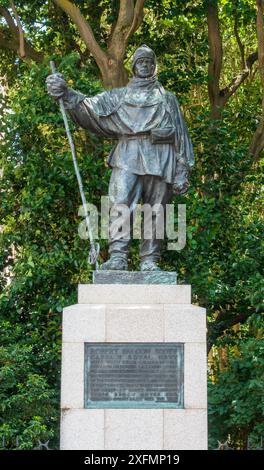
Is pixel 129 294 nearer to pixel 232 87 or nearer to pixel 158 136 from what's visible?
pixel 158 136

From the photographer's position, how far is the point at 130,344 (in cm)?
944

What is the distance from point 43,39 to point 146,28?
1.82 meters

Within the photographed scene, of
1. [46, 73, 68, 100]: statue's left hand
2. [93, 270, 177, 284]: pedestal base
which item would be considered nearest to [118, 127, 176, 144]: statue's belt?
[46, 73, 68, 100]: statue's left hand

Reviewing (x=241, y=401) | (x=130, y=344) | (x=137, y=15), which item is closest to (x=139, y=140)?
(x=130, y=344)

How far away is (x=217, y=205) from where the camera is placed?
50.2 feet

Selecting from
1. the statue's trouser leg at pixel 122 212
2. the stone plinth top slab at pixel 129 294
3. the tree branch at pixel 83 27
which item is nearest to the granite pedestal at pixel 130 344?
the stone plinth top slab at pixel 129 294

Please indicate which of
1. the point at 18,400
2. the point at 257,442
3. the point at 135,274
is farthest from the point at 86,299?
the point at 257,442

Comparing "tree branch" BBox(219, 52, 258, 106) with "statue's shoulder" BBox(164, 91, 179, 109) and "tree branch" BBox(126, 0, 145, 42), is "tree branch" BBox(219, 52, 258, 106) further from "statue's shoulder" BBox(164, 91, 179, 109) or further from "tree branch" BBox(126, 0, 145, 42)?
"statue's shoulder" BBox(164, 91, 179, 109)

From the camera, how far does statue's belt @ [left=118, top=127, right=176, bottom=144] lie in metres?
10.1

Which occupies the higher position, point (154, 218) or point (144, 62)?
point (144, 62)

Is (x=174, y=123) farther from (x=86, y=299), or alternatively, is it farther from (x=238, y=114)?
(x=238, y=114)

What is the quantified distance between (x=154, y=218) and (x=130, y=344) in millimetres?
1429

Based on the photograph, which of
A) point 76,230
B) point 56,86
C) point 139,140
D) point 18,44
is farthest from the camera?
point 18,44

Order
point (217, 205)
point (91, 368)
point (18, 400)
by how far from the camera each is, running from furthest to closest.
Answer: point (217, 205) → point (18, 400) → point (91, 368)
